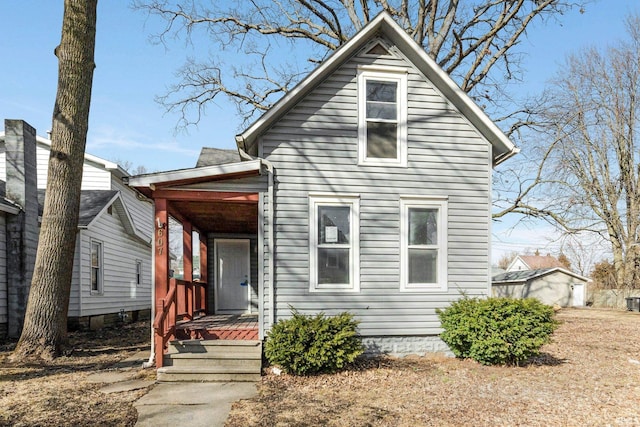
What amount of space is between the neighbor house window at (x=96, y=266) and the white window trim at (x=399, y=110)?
1014cm

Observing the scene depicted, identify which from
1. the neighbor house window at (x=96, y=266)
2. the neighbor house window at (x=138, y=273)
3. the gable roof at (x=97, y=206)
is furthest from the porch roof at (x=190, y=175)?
the neighbor house window at (x=138, y=273)

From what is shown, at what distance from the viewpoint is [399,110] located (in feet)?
28.1

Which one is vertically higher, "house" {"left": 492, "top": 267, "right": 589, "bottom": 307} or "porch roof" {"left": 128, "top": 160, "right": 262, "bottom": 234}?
"porch roof" {"left": 128, "top": 160, "right": 262, "bottom": 234}

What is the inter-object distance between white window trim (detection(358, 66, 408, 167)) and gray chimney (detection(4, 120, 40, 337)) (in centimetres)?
888

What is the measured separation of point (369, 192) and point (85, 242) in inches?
382

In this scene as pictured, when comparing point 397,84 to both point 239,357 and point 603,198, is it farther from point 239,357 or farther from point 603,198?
point 603,198

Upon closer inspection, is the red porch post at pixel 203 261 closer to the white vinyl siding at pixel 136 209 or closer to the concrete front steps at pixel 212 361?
the concrete front steps at pixel 212 361

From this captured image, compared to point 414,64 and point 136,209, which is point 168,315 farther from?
point 136,209

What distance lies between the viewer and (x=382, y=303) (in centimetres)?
815

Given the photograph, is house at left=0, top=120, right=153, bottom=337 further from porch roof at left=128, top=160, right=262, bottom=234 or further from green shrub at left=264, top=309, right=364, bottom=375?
green shrub at left=264, top=309, right=364, bottom=375

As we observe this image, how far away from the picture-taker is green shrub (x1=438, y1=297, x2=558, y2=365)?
7297 mm

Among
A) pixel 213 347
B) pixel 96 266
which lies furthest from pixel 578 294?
pixel 96 266

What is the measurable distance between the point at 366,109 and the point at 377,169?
4.07 feet

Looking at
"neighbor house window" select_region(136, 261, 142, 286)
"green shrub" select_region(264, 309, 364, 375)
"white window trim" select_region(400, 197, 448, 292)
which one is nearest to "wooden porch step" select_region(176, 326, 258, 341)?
"green shrub" select_region(264, 309, 364, 375)
